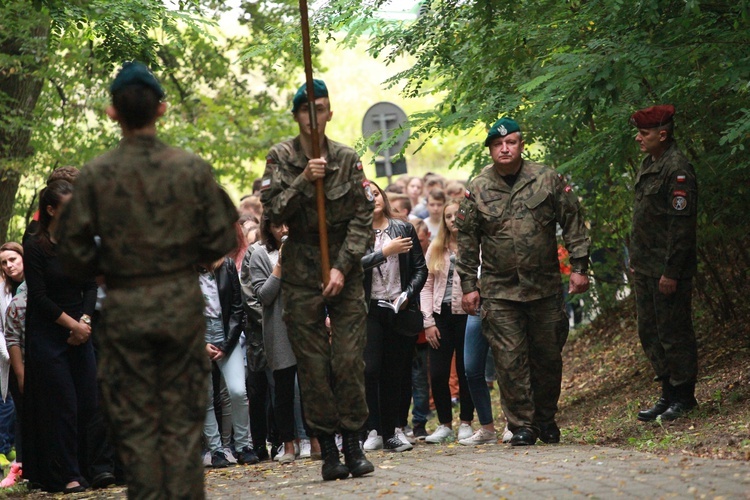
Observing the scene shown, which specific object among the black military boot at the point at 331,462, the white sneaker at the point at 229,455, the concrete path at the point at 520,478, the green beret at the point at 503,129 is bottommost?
the concrete path at the point at 520,478

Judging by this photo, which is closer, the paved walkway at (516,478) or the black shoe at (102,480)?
the paved walkway at (516,478)

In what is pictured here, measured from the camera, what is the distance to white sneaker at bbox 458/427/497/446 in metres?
11.1

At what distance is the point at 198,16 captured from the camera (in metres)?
13.1

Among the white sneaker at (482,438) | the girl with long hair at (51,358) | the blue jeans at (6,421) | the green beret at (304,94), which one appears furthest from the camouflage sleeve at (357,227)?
the blue jeans at (6,421)

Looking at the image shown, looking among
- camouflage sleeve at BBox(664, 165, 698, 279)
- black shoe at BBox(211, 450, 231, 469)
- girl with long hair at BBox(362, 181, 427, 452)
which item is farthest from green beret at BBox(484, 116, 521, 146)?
black shoe at BBox(211, 450, 231, 469)

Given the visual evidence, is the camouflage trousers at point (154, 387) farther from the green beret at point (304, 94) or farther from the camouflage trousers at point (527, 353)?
the camouflage trousers at point (527, 353)

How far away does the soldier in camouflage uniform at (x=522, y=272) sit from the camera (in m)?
9.77

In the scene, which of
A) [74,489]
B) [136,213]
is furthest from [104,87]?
[136,213]

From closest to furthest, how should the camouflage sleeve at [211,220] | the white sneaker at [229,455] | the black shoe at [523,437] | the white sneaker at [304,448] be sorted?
the camouflage sleeve at [211,220], the black shoe at [523,437], the white sneaker at [229,455], the white sneaker at [304,448]

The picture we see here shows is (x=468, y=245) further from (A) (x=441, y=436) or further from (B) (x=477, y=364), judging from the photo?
(A) (x=441, y=436)

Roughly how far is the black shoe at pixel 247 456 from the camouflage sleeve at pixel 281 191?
338 cm

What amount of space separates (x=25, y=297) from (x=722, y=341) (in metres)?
7.08

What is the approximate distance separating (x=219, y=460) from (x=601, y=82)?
4.65m

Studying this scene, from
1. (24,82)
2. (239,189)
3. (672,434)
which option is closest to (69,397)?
(672,434)
